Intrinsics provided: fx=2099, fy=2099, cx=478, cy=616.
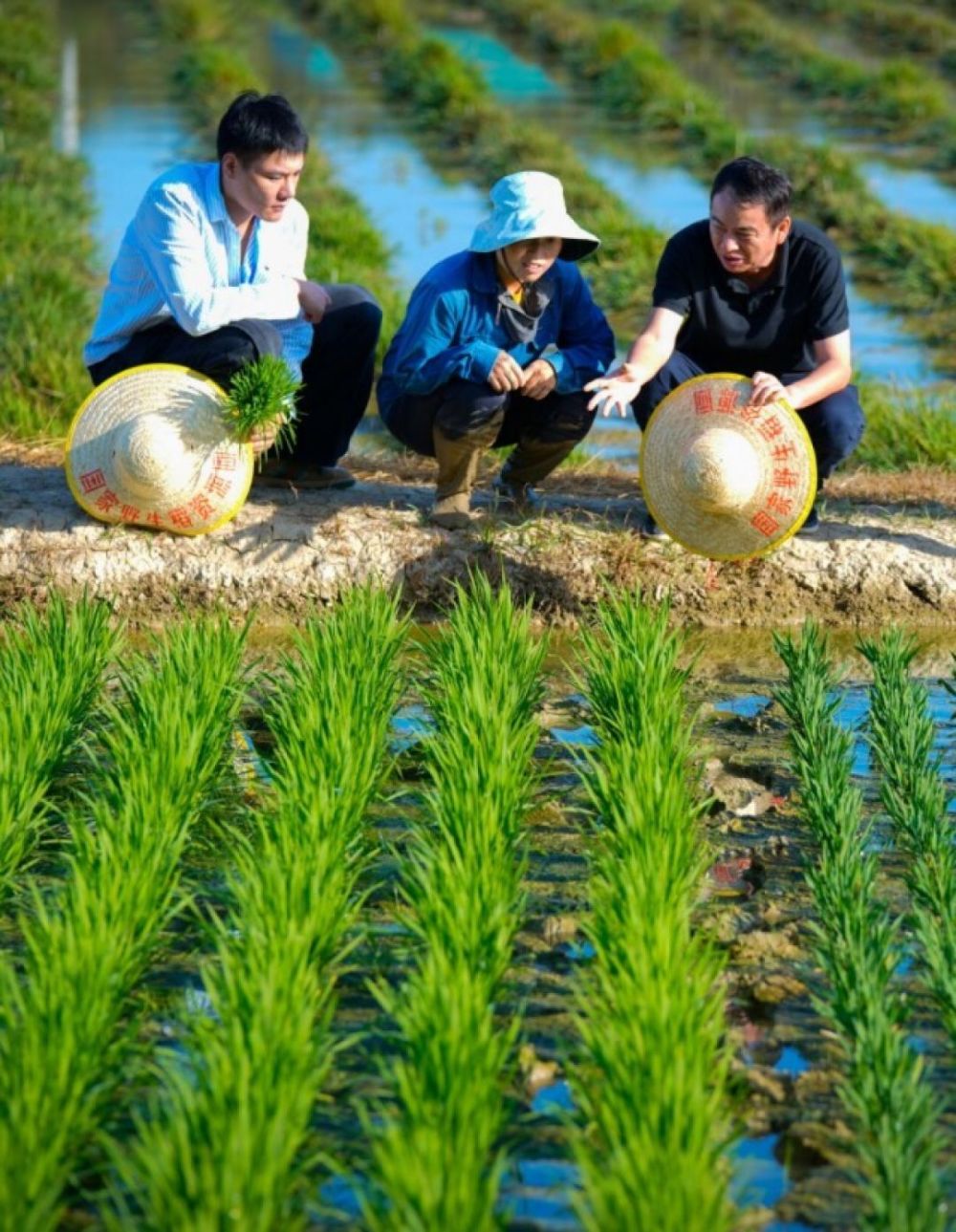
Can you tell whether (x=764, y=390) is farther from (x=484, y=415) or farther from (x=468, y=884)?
(x=468, y=884)

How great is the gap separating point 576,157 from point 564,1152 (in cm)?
914

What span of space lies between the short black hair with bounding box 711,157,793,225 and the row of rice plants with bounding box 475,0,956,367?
3.15 m

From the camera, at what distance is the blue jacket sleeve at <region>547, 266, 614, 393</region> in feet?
16.6

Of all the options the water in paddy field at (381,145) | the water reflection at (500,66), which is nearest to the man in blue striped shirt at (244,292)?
the water in paddy field at (381,145)

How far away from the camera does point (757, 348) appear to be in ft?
16.7

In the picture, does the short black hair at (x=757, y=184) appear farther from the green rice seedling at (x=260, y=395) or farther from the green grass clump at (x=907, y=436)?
the green grass clump at (x=907, y=436)

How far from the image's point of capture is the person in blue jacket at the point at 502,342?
4.86m

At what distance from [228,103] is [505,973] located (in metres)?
10.6

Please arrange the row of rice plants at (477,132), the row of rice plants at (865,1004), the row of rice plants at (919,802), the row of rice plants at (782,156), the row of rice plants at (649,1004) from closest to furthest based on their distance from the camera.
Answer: the row of rice plants at (649,1004)
the row of rice plants at (865,1004)
the row of rice plants at (919,802)
the row of rice plants at (477,132)
the row of rice plants at (782,156)

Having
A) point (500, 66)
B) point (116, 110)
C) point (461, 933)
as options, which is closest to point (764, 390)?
point (461, 933)

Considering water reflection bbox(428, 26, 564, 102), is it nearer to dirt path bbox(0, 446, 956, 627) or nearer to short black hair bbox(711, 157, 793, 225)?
dirt path bbox(0, 446, 956, 627)

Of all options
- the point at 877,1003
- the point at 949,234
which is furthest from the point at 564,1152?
the point at 949,234

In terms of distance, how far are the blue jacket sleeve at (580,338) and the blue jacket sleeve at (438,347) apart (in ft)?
0.67

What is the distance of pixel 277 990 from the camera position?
284 cm
